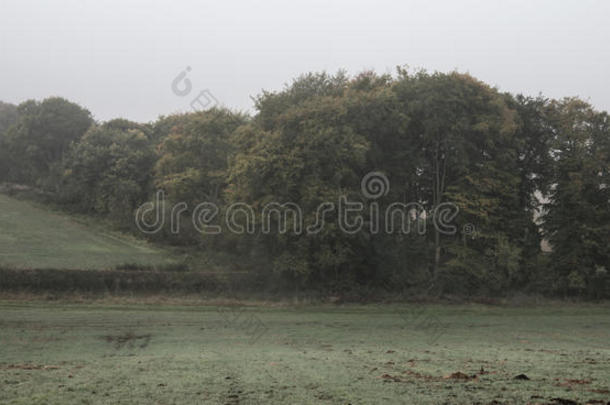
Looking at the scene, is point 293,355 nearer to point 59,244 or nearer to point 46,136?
point 59,244

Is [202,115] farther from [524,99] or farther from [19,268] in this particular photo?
[524,99]

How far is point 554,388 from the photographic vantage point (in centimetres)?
930

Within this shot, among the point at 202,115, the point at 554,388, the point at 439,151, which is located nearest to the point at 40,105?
the point at 202,115

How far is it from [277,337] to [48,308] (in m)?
14.3

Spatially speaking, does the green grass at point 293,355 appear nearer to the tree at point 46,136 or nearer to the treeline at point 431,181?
the treeline at point 431,181

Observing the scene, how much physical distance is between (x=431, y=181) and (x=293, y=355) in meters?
28.8

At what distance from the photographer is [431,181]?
136ft

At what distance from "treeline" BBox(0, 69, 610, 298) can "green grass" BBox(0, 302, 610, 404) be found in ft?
19.2

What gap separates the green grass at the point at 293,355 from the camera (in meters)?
9.31

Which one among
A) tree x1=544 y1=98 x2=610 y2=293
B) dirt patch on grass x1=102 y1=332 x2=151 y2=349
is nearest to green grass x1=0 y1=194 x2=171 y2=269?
dirt patch on grass x1=102 y1=332 x2=151 y2=349

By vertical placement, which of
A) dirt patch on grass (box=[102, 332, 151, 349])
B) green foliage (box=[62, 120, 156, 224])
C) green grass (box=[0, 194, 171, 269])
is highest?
green foliage (box=[62, 120, 156, 224])

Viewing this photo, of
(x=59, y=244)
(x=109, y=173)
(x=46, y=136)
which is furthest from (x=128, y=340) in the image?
(x=46, y=136)

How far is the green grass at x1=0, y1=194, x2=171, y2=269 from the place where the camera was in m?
37.9

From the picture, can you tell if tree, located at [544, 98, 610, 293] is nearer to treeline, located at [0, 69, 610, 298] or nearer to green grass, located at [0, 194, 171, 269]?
treeline, located at [0, 69, 610, 298]
